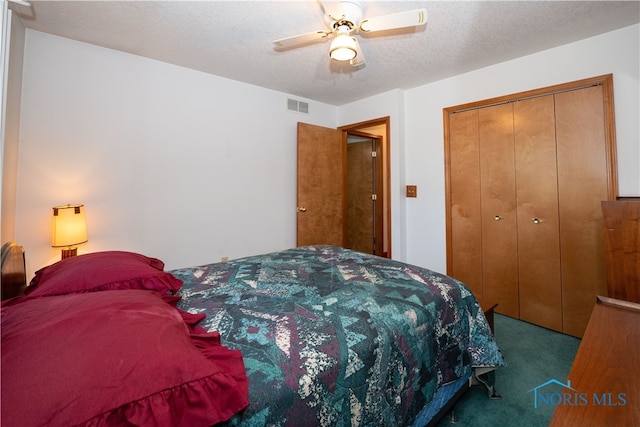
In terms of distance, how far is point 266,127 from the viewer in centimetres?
346

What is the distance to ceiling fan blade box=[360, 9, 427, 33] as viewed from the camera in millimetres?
1609

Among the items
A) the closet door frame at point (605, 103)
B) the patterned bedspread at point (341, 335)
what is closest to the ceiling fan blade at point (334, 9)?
the patterned bedspread at point (341, 335)

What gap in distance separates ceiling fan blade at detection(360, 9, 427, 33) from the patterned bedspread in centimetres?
156

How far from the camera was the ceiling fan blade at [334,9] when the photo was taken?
1.71 meters

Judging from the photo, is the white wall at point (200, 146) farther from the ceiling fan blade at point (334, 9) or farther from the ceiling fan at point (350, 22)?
the ceiling fan blade at point (334, 9)

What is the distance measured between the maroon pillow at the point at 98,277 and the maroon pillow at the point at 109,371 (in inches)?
11.5

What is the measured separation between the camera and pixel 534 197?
2615mm

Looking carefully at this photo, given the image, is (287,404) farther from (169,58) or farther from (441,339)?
(169,58)

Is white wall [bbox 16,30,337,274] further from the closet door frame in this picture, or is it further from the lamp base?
the closet door frame

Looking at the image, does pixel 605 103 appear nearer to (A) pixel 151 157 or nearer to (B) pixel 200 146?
(B) pixel 200 146

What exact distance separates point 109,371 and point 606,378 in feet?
4.13

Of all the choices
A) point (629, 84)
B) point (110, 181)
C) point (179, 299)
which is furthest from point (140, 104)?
point (629, 84)

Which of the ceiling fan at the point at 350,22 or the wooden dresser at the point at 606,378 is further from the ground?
the ceiling fan at the point at 350,22

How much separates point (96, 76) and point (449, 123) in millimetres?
3584
